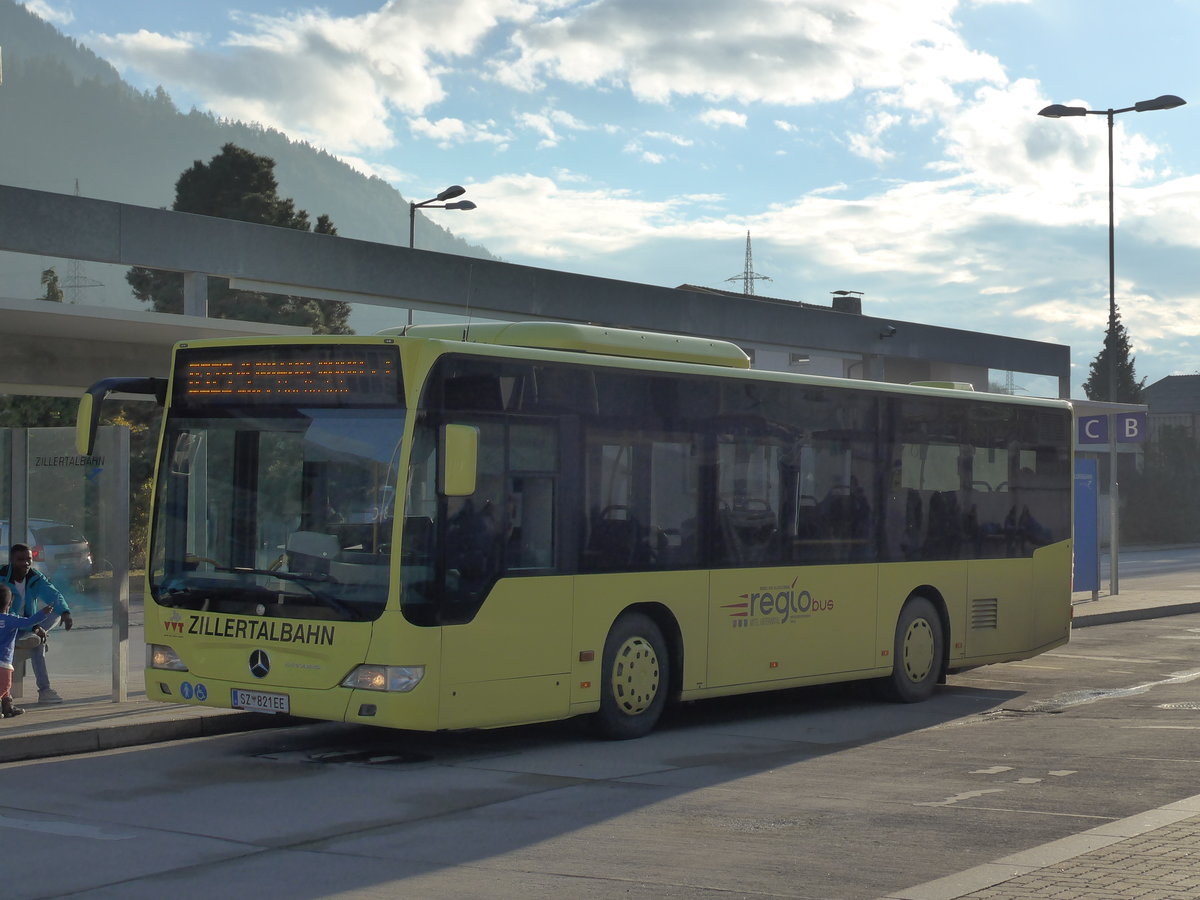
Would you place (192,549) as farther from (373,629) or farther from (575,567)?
(575,567)

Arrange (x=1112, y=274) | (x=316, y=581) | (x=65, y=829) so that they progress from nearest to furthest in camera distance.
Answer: (x=65, y=829)
(x=316, y=581)
(x=1112, y=274)

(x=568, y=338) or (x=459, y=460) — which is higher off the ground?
(x=568, y=338)

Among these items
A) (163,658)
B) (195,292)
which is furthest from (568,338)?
(195,292)

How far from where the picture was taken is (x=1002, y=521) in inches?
625

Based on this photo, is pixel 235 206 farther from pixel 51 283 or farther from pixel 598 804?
pixel 598 804

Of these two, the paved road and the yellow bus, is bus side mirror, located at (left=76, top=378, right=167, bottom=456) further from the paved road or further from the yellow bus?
the paved road

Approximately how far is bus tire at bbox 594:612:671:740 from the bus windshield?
7.32 ft

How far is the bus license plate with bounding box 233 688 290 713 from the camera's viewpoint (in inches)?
408

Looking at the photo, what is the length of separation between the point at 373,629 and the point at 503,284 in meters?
13.1

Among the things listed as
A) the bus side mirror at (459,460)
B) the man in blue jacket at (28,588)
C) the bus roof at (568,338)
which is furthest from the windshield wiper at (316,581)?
the man in blue jacket at (28,588)

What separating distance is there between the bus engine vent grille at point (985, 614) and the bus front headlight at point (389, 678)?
24.3 ft

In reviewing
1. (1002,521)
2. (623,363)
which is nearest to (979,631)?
(1002,521)

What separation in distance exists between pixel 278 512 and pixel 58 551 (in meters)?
4.15

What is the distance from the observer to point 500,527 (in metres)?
10.7
